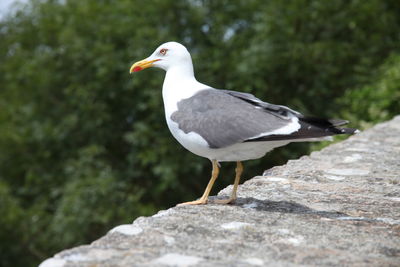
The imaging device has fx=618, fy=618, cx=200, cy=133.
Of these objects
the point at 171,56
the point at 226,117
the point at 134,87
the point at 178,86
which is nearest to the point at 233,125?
the point at 226,117

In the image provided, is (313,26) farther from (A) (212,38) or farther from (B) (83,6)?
(B) (83,6)

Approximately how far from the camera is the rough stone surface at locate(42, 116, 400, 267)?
2449 mm

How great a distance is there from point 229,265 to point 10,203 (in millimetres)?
7349

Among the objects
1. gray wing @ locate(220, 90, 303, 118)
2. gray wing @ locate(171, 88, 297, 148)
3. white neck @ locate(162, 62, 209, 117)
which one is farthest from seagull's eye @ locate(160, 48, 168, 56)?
gray wing @ locate(220, 90, 303, 118)

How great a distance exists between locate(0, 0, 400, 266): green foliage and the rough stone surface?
149 inches

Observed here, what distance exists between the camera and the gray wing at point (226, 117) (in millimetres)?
3287

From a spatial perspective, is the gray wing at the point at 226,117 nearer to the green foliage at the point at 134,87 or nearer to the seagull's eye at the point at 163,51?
the seagull's eye at the point at 163,51

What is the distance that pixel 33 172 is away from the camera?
917cm

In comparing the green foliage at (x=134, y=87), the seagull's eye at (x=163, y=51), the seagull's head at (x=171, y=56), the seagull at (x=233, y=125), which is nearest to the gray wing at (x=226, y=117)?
the seagull at (x=233, y=125)

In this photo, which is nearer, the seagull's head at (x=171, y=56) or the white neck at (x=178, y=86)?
the white neck at (x=178, y=86)

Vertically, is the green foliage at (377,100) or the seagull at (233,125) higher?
the seagull at (233,125)

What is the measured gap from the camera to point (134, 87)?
855cm

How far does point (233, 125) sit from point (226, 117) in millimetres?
90

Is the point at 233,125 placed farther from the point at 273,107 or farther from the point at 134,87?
the point at 134,87
